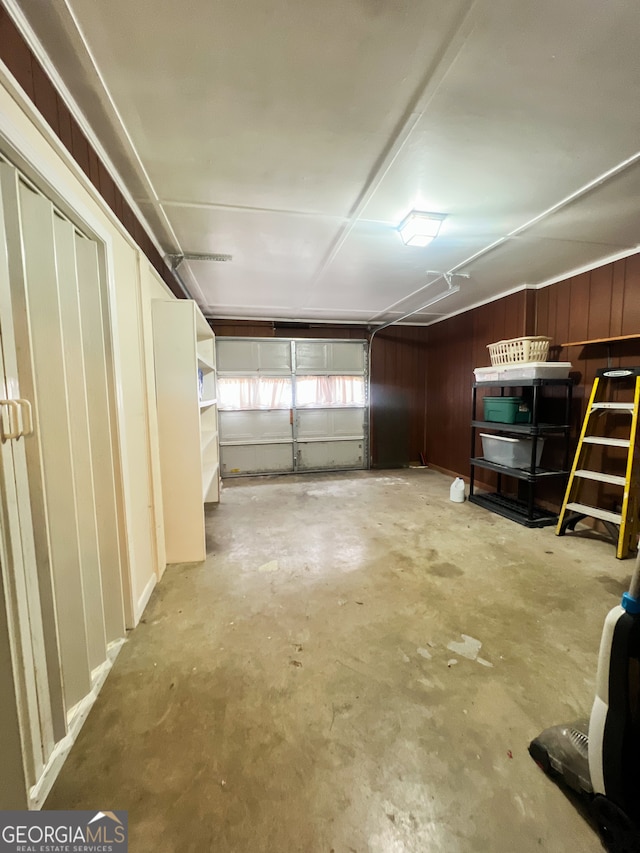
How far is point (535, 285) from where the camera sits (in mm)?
3617

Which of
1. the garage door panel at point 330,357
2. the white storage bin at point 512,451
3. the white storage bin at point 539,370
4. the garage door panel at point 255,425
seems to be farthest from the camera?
the garage door panel at point 330,357

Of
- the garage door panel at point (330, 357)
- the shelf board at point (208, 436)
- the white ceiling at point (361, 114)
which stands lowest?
the shelf board at point (208, 436)

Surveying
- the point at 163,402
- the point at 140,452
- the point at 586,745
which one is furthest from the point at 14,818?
the point at 163,402

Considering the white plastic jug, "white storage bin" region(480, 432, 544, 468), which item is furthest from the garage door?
"white storage bin" region(480, 432, 544, 468)

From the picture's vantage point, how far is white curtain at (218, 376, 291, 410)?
16.9 feet

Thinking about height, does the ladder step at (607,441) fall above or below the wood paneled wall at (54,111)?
below

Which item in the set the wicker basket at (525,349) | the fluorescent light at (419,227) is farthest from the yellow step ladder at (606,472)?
the fluorescent light at (419,227)

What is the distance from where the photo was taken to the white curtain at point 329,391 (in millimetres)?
5402

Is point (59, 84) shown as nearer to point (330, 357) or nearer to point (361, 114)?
point (361, 114)

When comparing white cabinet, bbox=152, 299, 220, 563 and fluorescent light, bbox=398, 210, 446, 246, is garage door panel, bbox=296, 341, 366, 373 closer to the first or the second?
white cabinet, bbox=152, 299, 220, 563

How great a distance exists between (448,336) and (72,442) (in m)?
4.98

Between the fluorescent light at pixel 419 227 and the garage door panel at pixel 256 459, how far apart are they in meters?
3.67

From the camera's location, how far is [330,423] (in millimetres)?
5543

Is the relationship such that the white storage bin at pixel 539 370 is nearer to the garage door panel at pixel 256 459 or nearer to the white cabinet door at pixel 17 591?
the garage door panel at pixel 256 459
